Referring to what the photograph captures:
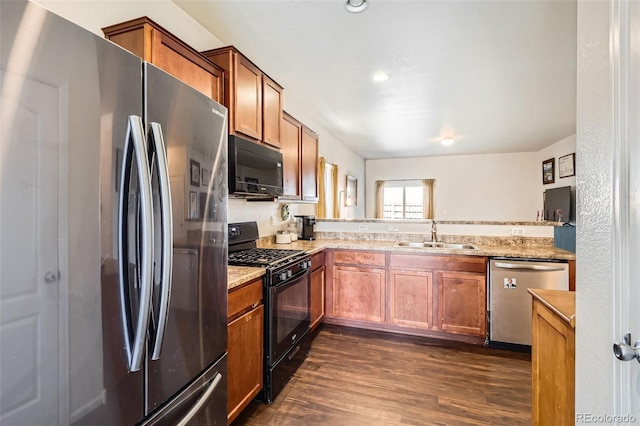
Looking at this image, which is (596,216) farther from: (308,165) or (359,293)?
(308,165)

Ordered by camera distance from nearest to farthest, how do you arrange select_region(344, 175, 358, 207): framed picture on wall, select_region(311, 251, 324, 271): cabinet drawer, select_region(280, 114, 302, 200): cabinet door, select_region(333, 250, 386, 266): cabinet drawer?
1. select_region(280, 114, 302, 200): cabinet door
2. select_region(311, 251, 324, 271): cabinet drawer
3. select_region(333, 250, 386, 266): cabinet drawer
4. select_region(344, 175, 358, 207): framed picture on wall

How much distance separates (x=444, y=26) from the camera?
6.97 feet

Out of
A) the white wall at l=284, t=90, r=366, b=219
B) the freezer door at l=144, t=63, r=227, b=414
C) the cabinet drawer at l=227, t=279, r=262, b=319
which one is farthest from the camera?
the white wall at l=284, t=90, r=366, b=219

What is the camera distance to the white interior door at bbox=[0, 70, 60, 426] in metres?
0.63

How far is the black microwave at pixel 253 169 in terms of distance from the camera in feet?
6.48

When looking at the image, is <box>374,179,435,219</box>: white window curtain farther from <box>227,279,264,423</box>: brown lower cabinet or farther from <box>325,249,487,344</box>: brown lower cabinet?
<box>227,279,264,423</box>: brown lower cabinet

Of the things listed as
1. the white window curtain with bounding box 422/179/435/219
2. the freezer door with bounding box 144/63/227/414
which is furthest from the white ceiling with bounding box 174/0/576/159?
the white window curtain with bounding box 422/179/435/219

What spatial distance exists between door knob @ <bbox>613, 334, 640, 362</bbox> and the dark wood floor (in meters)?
1.39

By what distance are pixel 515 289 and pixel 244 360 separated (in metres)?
2.43

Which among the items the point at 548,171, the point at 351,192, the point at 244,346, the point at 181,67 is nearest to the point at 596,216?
the point at 244,346

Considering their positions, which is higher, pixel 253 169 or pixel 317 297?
pixel 253 169

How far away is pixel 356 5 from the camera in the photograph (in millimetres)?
1890

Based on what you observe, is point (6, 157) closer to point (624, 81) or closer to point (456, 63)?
point (624, 81)

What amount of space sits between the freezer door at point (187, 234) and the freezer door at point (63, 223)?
0.26 feet
